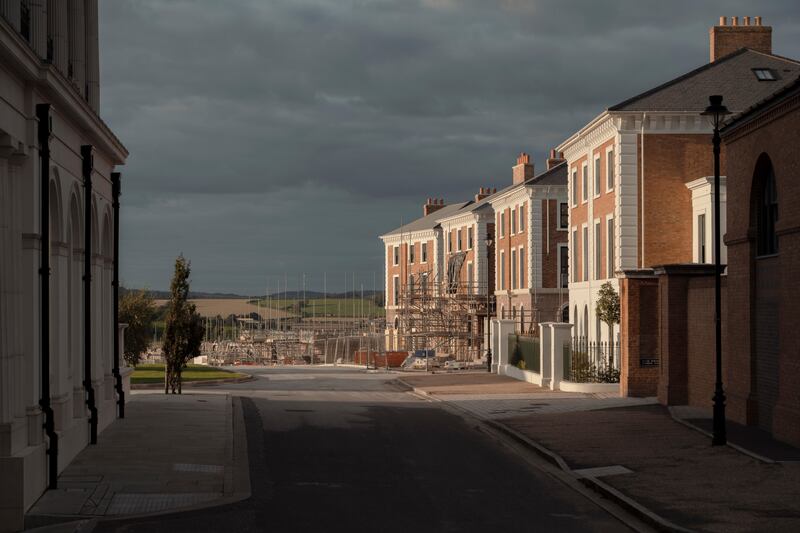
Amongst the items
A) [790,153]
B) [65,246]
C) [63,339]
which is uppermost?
[790,153]

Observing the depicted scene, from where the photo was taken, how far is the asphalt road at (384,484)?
13242 millimetres

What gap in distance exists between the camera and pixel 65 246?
18.8 metres

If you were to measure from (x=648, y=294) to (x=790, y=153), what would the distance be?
1064 centimetres

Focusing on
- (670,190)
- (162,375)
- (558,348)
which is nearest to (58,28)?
(558,348)

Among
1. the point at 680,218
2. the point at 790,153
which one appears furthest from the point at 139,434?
the point at 680,218

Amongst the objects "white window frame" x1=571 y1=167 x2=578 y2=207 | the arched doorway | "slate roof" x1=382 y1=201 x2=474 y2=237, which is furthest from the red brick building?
"slate roof" x1=382 y1=201 x2=474 y2=237

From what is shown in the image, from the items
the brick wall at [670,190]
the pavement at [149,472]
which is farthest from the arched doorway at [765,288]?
the brick wall at [670,190]

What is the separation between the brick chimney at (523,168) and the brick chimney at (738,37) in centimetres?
2649

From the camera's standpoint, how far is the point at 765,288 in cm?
2208

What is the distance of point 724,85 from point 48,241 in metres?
32.4

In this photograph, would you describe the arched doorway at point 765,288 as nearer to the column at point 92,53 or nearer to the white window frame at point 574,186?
the column at point 92,53

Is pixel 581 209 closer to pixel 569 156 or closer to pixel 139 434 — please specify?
pixel 569 156

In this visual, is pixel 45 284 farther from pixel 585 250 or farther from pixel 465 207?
pixel 465 207

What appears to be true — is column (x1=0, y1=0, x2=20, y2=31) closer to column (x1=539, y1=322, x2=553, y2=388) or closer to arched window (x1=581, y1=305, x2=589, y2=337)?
column (x1=539, y1=322, x2=553, y2=388)
